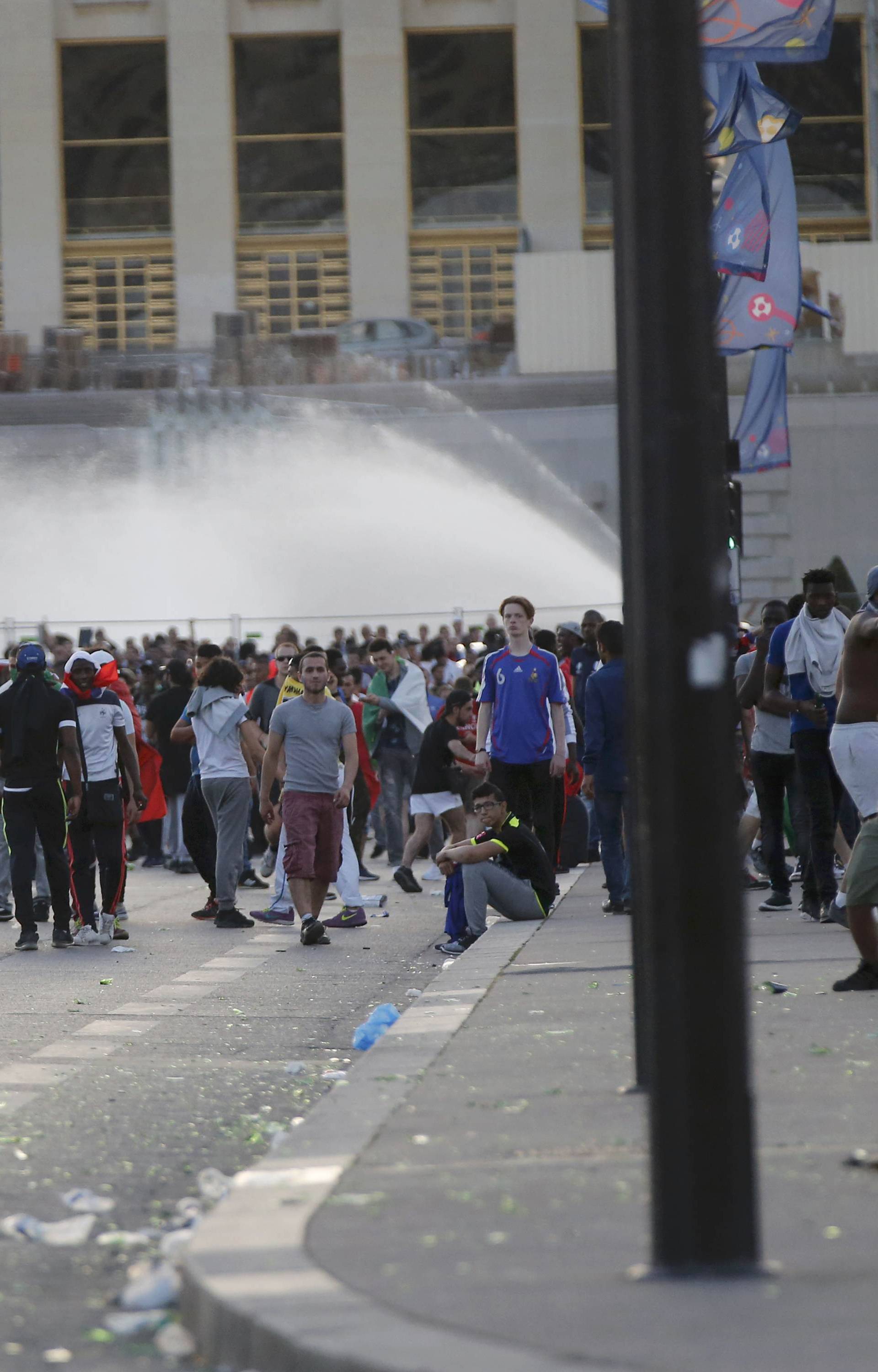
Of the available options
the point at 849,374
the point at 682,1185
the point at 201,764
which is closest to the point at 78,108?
the point at 849,374

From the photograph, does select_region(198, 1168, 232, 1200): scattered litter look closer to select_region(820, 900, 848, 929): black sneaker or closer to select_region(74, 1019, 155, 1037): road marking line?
select_region(74, 1019, 155, 1037): road marking line

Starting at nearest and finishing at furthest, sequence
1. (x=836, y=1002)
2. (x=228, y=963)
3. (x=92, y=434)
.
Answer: (x=836, y=1002), (x=228, y=963), (x=92, y=434)

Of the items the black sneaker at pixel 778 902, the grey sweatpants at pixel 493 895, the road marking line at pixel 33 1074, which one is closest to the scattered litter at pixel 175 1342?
the road marking line at pixel 33 1074

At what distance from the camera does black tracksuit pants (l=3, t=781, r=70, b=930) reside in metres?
11.6

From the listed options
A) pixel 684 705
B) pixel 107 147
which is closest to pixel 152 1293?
pixel 684 705

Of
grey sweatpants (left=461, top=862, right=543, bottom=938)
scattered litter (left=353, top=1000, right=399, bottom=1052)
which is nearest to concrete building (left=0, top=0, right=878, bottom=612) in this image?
grey sweatpants (left=461, top=862, right=543, bottom=938)

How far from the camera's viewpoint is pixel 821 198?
50.2 m

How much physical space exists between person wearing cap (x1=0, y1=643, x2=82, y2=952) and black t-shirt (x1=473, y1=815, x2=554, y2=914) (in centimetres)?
249

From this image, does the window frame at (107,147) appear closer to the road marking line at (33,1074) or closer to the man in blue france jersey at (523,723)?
the man in blue france jersey at (523,723)

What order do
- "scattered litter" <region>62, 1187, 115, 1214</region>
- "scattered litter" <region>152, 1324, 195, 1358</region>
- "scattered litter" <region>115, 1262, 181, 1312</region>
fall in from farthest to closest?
"scattered litter" <region>62, 1187, 115, 1214</region>, "scattered litter" <region>115, 1262, 181, 1312</region>, "scattered litter" <region>152, 1324, 195, 1358</region>

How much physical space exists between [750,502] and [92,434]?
14.1 metres

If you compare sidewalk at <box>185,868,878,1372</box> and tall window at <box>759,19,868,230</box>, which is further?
tall window at <box>759,19,868,230</box>

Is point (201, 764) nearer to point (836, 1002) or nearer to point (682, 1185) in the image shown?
point (836, 1002)

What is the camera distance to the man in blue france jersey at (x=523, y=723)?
1159 cm
